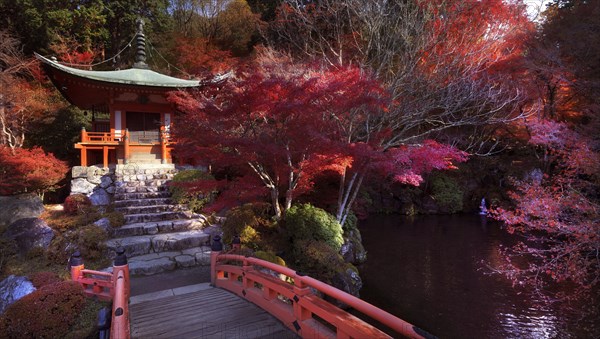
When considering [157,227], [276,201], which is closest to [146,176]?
[157,227]

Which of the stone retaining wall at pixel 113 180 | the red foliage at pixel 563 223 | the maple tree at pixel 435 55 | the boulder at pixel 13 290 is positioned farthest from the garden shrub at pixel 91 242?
the red foliage at pixel 563 223

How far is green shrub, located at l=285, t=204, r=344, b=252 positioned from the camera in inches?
334

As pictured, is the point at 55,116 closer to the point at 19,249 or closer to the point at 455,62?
the point at 19,249

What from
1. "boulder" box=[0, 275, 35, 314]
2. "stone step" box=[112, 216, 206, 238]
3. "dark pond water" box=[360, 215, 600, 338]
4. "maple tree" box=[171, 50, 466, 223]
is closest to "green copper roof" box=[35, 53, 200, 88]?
"maple tree" box=[171, 50, 466, 223]

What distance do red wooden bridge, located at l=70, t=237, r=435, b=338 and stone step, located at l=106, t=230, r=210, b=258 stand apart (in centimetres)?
195

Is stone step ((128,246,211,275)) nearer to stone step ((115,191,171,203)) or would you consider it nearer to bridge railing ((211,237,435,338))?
bridge railing ((211,237,435,338))

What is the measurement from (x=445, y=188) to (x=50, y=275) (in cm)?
2001

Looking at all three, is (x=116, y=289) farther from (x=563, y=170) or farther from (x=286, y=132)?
(x=563, y=170)

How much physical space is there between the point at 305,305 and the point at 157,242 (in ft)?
17.9

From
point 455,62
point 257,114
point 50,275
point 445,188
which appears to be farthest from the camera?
point 445,188

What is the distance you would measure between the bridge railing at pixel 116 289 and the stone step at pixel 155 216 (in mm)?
3609

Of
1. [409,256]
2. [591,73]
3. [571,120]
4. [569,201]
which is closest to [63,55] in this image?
[409,256]

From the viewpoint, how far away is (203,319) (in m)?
4.38

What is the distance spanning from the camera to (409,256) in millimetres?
11125
